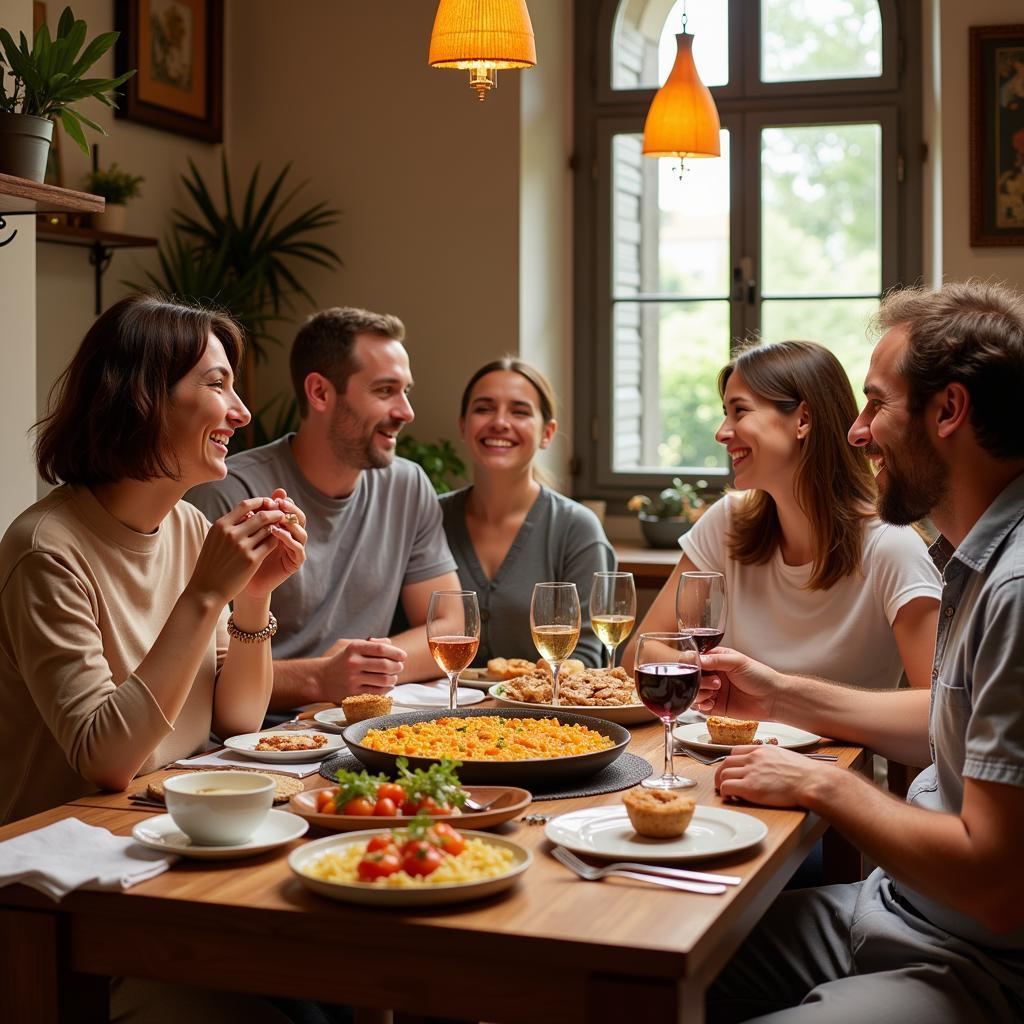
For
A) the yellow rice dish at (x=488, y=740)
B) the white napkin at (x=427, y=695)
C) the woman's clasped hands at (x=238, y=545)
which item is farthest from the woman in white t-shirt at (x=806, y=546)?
the woman's clasped hands at (x=238, y=545)

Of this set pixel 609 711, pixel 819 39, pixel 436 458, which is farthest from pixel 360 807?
pixel 819 39

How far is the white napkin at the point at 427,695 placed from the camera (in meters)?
2.36

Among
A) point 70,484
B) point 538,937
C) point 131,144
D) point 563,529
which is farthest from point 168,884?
point 131,144

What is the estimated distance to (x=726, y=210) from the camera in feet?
17.0

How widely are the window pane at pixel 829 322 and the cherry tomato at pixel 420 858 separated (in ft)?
13.1

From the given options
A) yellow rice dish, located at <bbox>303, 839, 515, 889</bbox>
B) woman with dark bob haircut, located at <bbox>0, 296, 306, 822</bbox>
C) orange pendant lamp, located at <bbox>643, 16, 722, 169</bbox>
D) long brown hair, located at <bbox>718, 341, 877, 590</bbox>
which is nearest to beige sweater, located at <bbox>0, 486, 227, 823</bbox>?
woman with dark bob haircut, located at <bbox>0, 296, 306, 822</bbox>

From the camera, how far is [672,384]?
17.5ft

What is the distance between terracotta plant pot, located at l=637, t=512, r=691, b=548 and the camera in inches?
193

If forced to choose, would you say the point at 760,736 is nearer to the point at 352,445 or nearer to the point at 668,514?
the point at 352,445

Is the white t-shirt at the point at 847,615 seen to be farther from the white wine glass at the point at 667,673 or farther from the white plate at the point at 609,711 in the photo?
the white wine glass at the point at 667,673

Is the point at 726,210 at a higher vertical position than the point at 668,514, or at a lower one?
higher

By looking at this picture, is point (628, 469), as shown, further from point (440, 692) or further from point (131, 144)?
point (440, 692)

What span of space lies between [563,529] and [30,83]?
1629 millimetres

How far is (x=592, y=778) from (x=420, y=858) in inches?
21.9
